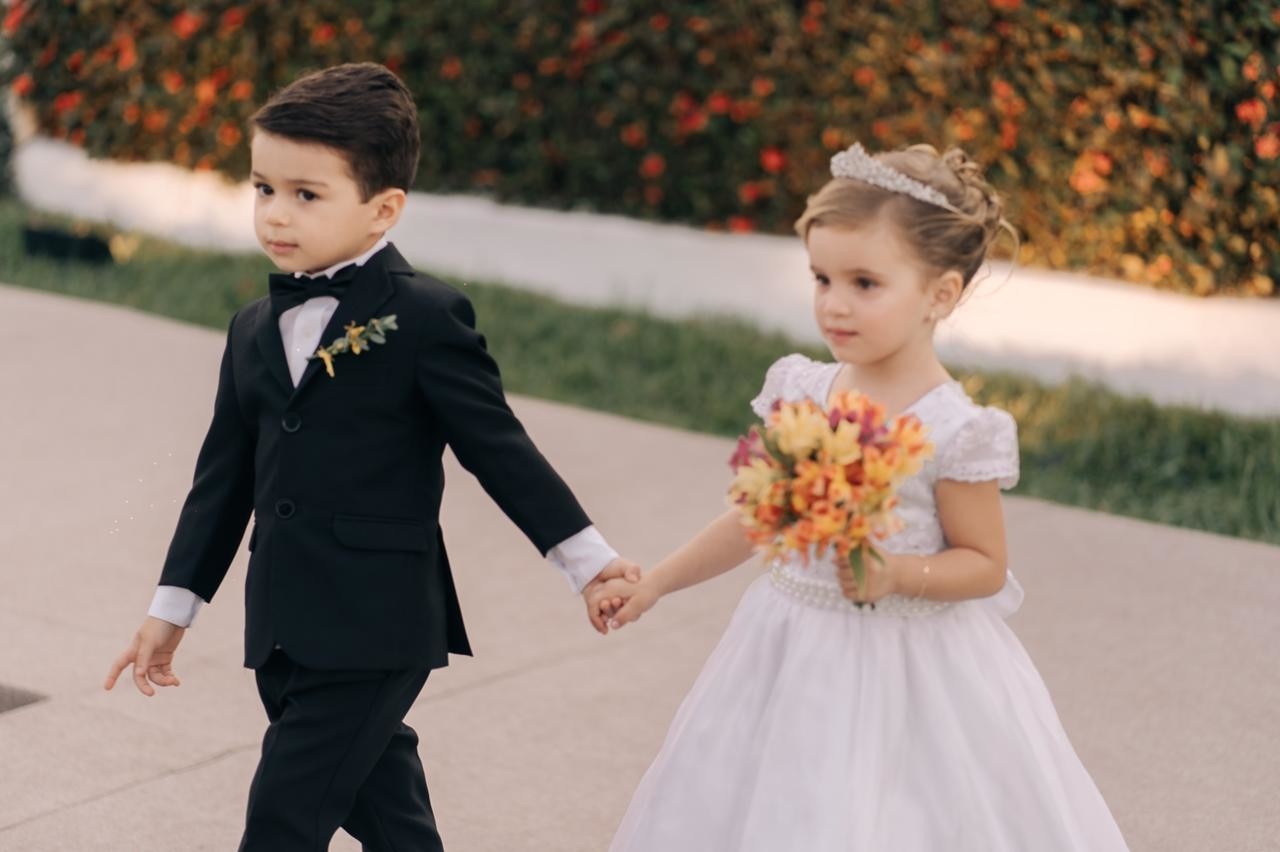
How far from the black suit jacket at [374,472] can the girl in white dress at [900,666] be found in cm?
43

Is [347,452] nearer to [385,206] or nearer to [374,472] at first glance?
[374,472]

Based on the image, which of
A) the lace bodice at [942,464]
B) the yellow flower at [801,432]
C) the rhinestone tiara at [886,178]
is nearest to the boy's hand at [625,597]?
the lace bodice at [942,464]

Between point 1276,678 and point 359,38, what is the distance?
625cm

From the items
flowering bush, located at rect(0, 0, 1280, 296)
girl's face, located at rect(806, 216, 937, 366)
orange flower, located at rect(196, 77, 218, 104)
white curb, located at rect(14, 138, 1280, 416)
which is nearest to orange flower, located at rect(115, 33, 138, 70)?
flowering bush, located at rect(0, 0, 1280, 296)

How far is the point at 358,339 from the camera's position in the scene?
303cm

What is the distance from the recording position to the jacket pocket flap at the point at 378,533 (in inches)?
119

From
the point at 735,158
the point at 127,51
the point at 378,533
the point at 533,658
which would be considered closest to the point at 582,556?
the point at 378,533

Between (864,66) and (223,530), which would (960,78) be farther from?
(223,530)

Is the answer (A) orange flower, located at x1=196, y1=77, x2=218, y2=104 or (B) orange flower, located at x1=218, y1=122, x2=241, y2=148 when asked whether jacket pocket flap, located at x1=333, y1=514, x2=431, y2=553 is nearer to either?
(B) orange flower, located at x1=218, y1=122, x2=241, y2=148

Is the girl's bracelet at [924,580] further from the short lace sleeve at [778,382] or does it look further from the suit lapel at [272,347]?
the suit lapel at [272,347]

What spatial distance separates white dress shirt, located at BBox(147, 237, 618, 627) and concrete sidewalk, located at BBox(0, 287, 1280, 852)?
0.81 metres

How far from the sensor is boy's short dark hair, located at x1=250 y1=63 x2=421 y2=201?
2986mm

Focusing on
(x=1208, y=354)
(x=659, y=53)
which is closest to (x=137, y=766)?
(x=1208, y=354)

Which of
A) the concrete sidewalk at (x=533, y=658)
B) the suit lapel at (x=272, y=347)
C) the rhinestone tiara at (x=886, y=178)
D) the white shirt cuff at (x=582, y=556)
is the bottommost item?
the concrete sidewalk at (x=533, y=658)
